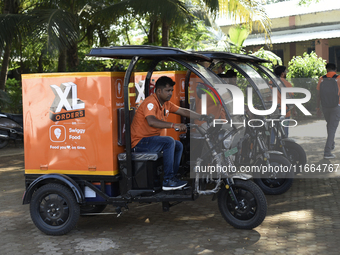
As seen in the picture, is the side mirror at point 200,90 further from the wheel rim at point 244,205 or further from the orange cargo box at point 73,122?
the wheel rim at point 244,205

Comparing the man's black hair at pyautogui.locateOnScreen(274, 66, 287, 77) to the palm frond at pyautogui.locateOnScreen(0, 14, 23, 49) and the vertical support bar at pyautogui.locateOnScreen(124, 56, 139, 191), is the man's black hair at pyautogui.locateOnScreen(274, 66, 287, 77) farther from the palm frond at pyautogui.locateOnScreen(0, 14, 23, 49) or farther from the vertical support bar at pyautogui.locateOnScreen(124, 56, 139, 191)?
the palm frond at pyautogui.locateOnScreen(0, 14, 23, 49)

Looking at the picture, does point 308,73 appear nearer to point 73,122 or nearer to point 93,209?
point 93,209

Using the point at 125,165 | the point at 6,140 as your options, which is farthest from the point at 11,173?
the point at 125,165

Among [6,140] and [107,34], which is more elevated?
[107,34]

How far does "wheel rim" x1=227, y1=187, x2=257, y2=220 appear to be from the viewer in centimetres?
501

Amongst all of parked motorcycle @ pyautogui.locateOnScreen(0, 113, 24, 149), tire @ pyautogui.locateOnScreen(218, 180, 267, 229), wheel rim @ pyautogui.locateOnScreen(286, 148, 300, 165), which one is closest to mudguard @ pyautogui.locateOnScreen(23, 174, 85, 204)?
tire @ pyautogui.locateOnScreen(218, 180, 267, 229)

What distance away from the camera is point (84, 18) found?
15062mm

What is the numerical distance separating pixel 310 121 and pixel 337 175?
24.1 feet

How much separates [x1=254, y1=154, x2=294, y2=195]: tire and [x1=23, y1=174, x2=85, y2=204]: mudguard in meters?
3.00

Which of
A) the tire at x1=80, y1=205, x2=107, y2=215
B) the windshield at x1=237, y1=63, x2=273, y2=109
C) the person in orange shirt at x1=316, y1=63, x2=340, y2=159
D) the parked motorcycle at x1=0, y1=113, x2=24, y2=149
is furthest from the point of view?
the parked motorcycle at x1=0, y1=113, x2=24, y2=149

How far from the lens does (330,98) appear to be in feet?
29.8

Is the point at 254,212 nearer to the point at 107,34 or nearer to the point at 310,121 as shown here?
the point at 310,121

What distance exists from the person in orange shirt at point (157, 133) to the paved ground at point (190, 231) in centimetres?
67

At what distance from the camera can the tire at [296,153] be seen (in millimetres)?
7477
